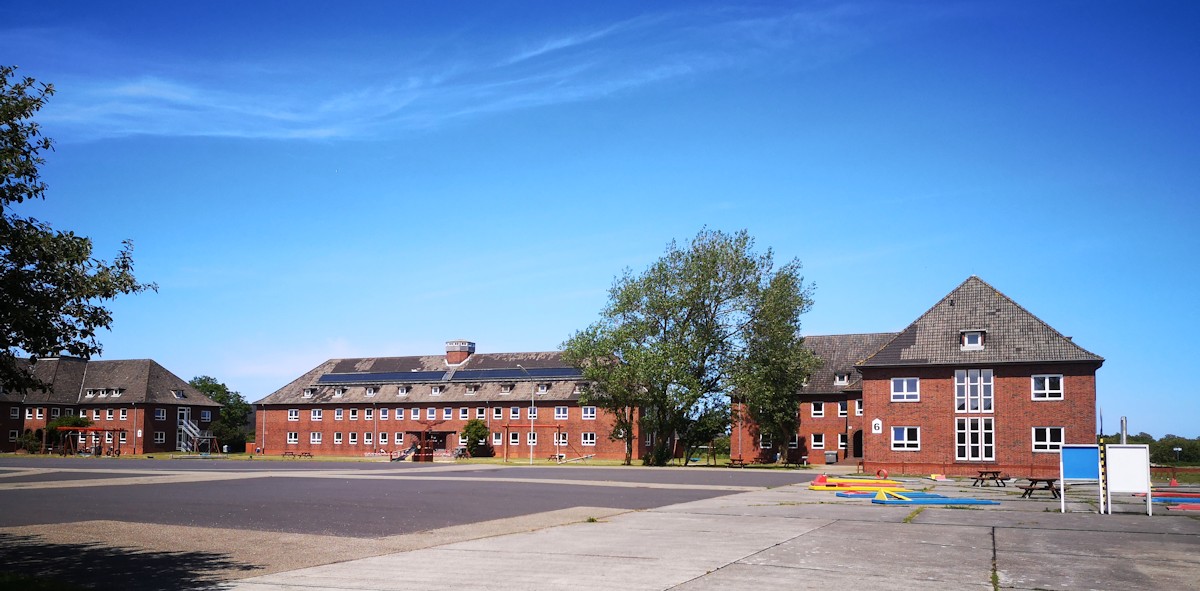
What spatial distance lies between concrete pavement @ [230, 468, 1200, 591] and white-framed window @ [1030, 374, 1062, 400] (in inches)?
1136

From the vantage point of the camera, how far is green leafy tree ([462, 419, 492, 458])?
79.2m

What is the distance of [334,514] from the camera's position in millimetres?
20969

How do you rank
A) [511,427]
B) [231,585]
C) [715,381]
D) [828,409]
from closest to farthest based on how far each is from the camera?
[231,585] → [715,381] → [828,409] → [511,427]

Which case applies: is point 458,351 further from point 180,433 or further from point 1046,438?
point 1046,438

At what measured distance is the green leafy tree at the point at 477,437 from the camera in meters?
79.2

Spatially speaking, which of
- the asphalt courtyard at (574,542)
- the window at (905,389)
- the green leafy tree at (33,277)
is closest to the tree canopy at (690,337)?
the window at (905,389)

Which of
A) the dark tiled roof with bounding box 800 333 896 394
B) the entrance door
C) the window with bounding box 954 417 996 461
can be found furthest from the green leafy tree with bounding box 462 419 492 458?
the window with bounding box 954 417 996 461

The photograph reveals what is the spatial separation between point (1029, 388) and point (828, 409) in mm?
22472

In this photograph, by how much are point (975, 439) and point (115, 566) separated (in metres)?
46.5

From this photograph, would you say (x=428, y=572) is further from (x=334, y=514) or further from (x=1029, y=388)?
A: (x=1029, y=388)

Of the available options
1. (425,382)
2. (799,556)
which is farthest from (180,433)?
(799,556)

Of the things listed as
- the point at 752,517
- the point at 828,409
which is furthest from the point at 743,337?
the point at 752,517

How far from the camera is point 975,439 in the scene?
50.5m

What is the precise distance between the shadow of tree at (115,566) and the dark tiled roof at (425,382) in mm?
66887
